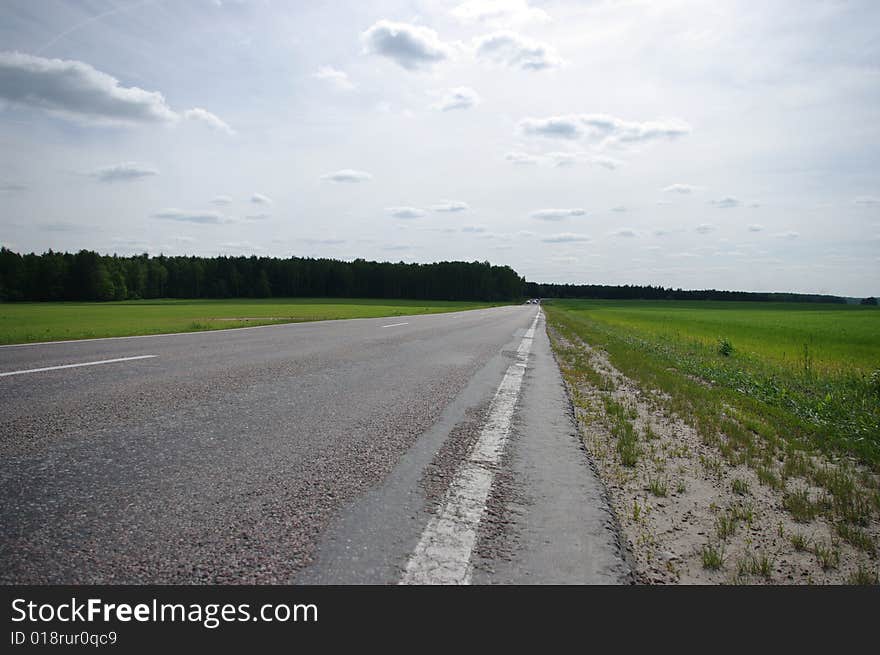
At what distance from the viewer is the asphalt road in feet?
7.03

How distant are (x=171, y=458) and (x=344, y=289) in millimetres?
120102

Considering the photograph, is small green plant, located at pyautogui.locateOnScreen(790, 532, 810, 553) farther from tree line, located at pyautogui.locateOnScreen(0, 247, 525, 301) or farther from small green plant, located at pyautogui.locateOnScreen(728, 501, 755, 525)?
tree line, located at pyautogui.locateOnScreen(0, 247, 525, 301)

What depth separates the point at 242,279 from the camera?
350ft

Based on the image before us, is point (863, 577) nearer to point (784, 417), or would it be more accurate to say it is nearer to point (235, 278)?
point (784, 417)

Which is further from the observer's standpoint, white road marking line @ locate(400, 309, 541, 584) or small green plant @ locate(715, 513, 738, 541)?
small green plant @ locate(715, 513, 738, 541)

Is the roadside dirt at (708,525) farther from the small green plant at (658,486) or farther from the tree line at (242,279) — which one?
the tree line at (242,279)

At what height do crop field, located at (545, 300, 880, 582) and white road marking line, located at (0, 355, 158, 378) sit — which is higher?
white road marking line, located at (0, 355, 158, 378)

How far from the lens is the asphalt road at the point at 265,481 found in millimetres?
2143

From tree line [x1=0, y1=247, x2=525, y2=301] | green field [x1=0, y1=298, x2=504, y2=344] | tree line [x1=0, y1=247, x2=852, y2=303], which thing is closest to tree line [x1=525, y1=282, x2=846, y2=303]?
tree line [x1=0, y1=247, x2=852, y2=303]

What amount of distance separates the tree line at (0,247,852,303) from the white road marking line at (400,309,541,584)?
96.7m

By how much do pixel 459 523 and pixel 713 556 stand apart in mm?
1224

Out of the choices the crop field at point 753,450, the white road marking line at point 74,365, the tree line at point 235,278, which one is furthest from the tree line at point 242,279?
the crop field at point 753,450
